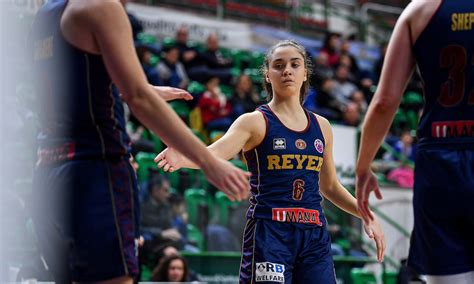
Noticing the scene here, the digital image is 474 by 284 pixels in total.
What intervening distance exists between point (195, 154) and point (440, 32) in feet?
3.66

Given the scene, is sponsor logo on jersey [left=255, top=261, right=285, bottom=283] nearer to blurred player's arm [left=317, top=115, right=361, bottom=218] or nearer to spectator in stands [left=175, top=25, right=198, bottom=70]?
blurred player's arm [left=317, top=115, right=361, bottom=218]

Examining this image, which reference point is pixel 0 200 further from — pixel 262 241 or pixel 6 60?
pixel 262 241

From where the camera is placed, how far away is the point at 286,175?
505 centimetres

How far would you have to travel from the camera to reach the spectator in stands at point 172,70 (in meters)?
13.0

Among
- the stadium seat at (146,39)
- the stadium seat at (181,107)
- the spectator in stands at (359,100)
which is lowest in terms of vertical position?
the spectator in stands at (359,100)

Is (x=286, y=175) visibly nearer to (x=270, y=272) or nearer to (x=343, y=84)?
(x=270, y=272)

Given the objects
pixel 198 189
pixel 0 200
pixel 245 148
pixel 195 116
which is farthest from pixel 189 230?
pixel 0 200

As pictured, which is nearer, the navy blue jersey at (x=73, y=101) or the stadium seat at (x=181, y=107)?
the navy blue jersey at (x=73, y=101)

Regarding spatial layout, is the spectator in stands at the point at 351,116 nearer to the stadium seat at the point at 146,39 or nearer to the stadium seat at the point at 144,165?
the stadium seat at the point at 146,39

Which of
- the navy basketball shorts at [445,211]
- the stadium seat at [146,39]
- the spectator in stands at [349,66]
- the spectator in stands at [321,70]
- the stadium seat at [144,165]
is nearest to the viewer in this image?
the navy basketball shorts at [445,211]

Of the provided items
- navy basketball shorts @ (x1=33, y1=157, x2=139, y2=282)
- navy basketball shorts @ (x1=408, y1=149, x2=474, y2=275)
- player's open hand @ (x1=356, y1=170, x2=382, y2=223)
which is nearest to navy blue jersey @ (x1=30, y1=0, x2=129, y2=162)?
navy basketball shorts @ (x1=33, y1=157, x2=139, y2=282)

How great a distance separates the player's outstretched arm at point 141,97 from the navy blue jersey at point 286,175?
1813mm

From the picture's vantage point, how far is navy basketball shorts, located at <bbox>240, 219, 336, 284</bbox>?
4.88m

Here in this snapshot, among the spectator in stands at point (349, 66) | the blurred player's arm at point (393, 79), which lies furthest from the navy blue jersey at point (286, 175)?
the spectator in stands at point (349, 66)
